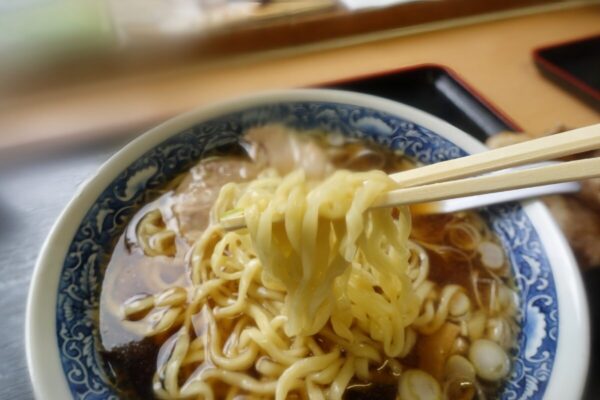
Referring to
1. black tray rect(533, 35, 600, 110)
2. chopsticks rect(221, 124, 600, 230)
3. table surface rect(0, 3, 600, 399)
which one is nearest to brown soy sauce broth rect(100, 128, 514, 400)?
table surface rect(0, 3, 600, 399)

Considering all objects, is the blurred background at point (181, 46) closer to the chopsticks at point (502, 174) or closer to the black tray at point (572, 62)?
the black tray at point (572, 62)

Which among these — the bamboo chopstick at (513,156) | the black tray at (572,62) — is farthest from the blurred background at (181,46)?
the bamboo chopstick at (513,156)

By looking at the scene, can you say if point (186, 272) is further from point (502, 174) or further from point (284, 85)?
point (284, 85)

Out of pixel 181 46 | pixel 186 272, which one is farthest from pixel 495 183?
pixel 181 46

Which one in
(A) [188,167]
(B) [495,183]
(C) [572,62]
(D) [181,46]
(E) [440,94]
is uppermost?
(D) [181,46]

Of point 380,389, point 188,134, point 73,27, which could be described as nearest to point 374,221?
point 380,389

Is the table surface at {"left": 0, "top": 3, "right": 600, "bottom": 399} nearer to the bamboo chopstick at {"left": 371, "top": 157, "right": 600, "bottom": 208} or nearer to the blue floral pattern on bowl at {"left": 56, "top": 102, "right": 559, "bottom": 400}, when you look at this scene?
the blue floral pattern on bowl at {"left": 56, "top": 102, "right": 559, "bottom": 400}

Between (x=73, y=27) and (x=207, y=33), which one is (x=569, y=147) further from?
(x=73, y=27)
